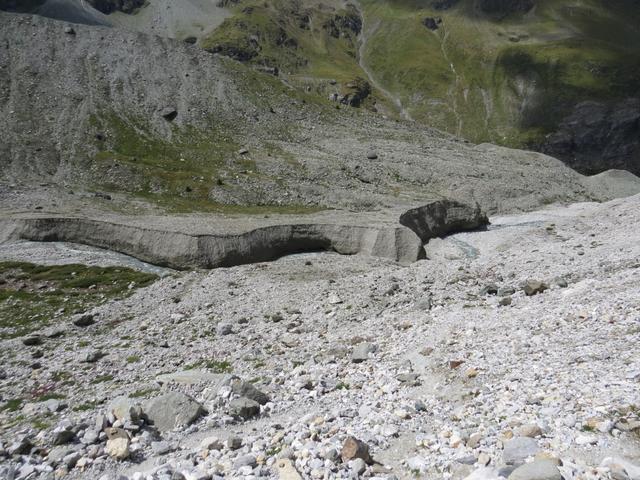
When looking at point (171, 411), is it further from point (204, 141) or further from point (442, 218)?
point (204, 141)

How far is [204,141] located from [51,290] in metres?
56.1

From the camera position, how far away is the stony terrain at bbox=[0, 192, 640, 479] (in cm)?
1139

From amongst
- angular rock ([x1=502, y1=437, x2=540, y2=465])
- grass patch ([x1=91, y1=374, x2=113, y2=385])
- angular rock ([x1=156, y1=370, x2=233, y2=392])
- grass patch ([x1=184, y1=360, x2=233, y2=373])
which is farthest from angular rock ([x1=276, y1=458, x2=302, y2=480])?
grass patch ([x1=91, y1=374, x2=113, y2=385])

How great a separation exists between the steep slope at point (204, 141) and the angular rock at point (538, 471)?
176 feet

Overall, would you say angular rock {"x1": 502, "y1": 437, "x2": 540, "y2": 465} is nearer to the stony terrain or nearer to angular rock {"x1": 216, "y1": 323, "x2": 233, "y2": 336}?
the stony terrain

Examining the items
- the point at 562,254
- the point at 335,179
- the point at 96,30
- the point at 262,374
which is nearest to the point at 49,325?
the point at 262,374

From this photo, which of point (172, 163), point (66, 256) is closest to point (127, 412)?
point (66, 256)

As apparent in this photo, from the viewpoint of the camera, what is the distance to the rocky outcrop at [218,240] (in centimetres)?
4284

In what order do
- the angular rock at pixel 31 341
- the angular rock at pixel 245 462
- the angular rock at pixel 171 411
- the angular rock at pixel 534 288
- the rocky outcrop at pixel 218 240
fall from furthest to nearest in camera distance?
the rocky outcrop at pixel 218 240, the angular rock at pixel 31 341, the angular rock at pixel 534 288, the angular rock at pixel 171 411, the angular rock at pixel 245 462

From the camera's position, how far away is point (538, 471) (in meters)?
9.10

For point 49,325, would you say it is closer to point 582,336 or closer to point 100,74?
point 582,336

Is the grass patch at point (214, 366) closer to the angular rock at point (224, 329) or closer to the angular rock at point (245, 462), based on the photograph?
the angular rock at point (224, 329)

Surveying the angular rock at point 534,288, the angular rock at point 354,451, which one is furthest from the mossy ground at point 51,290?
the angular rock at point 534,288

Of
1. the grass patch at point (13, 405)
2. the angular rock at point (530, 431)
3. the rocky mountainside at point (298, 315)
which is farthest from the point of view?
the grass patch at point (13, 405)
